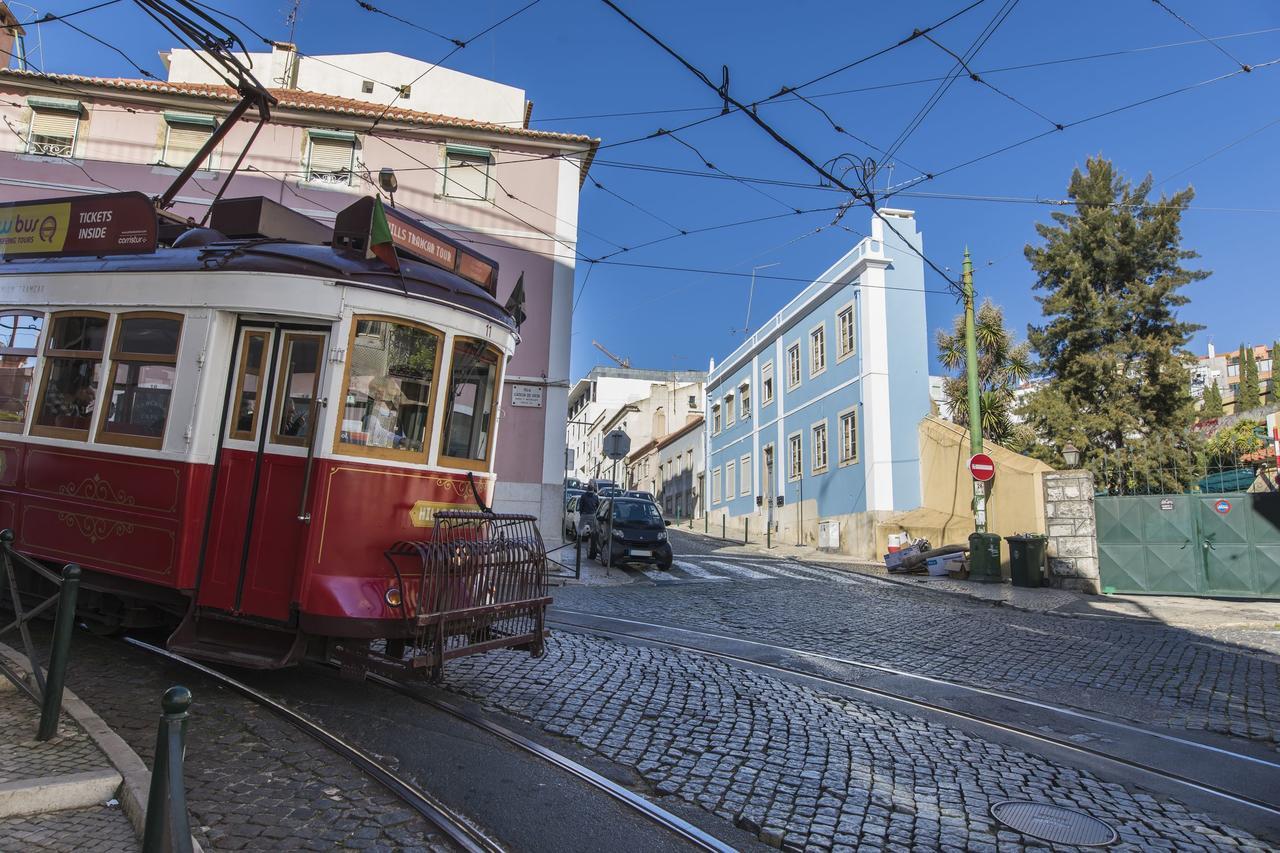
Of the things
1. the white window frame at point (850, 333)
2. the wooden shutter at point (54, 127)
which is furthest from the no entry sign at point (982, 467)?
the wooden shutter at point (54, 127)

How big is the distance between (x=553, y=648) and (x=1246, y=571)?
13111mm

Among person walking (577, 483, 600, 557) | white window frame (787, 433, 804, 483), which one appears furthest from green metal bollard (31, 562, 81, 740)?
white window frame (787, 433, 804, 483)

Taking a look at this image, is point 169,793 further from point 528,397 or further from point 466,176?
point 466,176

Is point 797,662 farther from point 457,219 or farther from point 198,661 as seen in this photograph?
point 457,219

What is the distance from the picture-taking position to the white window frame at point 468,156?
16594 mm

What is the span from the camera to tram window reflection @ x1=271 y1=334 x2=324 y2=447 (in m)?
5.09

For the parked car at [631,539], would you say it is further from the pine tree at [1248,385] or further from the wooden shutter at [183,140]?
the pine tree at [1248,385]

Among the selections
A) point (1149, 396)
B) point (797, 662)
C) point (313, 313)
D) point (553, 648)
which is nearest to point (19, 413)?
point (313, 313)

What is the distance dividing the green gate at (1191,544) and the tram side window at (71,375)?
15.7m

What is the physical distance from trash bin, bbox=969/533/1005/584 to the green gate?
180cm

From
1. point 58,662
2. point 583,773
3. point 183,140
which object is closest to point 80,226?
point 58,662

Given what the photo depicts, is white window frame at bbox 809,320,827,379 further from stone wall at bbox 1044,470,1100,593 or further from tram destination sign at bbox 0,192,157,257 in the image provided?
tram destination sign at bbox 0,192,157,257

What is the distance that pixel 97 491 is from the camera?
5.54 m

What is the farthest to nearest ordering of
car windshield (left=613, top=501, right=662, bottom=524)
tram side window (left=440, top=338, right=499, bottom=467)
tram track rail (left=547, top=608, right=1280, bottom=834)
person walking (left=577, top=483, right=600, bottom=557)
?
person walking (left=577, top=483, right=600, bottom=557) < car windshield (left=613, top=501, right=662, bottom=524) < tram side window (left=440, top=338, right=499, bottom=467) < tram track rail (left=547, top=608, right=1280, bottom=834)
